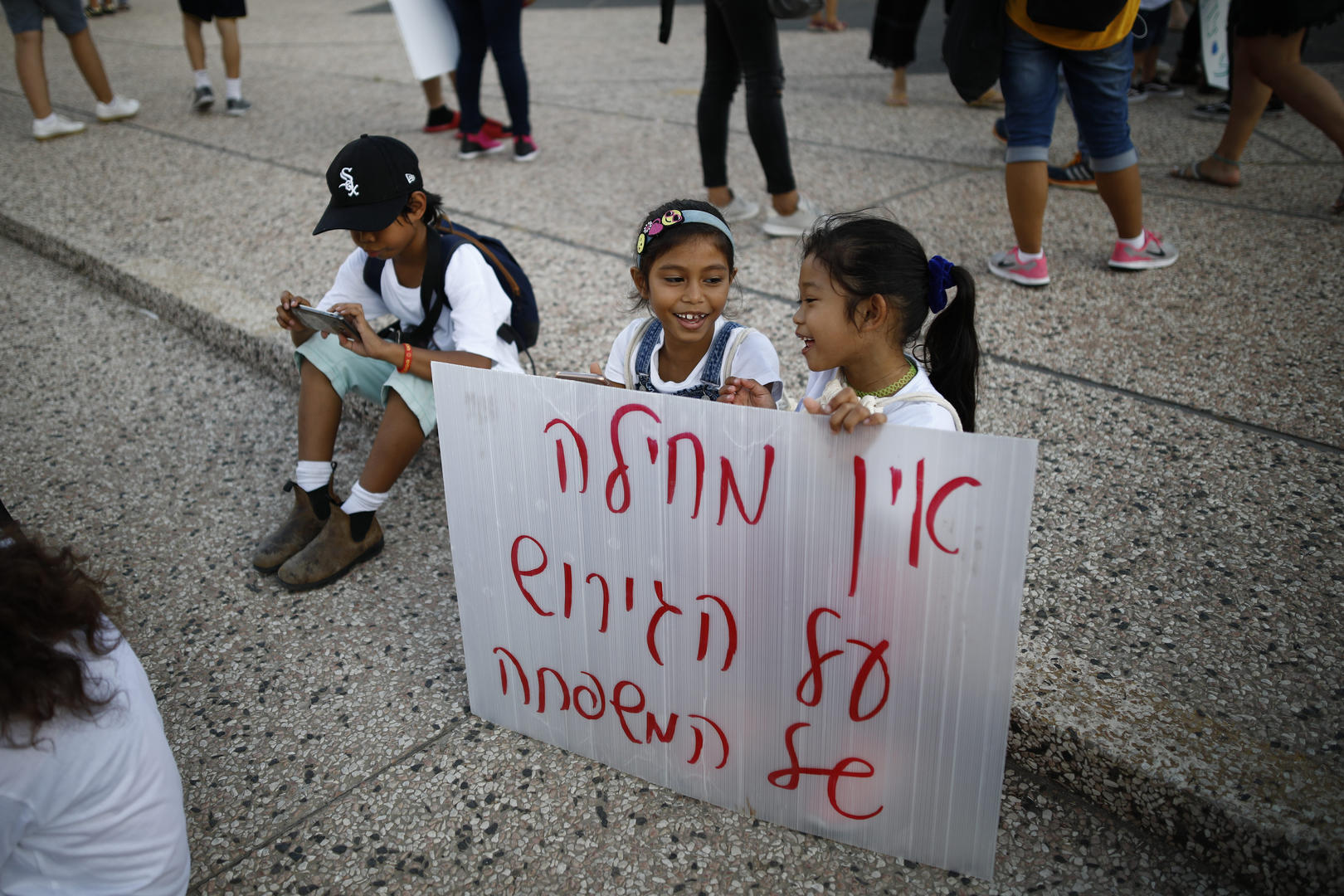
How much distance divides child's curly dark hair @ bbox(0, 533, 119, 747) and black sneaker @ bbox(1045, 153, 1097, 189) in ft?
13.9

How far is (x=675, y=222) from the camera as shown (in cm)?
189

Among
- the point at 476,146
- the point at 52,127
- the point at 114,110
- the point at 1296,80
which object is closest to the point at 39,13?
the point at 52,127

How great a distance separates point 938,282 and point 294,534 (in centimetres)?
165

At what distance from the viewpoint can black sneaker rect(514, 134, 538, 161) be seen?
500 cm

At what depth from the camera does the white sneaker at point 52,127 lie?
551 centimetres

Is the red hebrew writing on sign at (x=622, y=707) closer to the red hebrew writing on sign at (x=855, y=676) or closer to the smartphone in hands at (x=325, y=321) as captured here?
the red hebrew writing on sign at (x=855, y=676)

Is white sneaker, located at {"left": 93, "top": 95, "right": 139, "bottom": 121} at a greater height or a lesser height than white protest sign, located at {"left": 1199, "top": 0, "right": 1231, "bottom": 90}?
lesser

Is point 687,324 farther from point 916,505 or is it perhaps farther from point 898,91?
point 898,91

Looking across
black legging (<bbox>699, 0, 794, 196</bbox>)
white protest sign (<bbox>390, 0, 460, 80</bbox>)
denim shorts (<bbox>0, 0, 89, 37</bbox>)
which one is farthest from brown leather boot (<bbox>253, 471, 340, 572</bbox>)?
denim shorts (<bbox>0, 0, 89, 37</bbox>)

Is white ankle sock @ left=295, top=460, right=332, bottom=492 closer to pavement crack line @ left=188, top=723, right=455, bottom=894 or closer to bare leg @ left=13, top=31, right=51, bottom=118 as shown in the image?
pavement crack line @ left=188, top=723, right=455, bottom=894

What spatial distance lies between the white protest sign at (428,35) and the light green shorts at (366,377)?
122 inches

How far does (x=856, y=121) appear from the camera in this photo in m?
5.53

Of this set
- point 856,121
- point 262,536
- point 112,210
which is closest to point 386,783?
point 262,536

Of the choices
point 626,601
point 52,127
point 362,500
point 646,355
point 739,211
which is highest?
point 52,127
